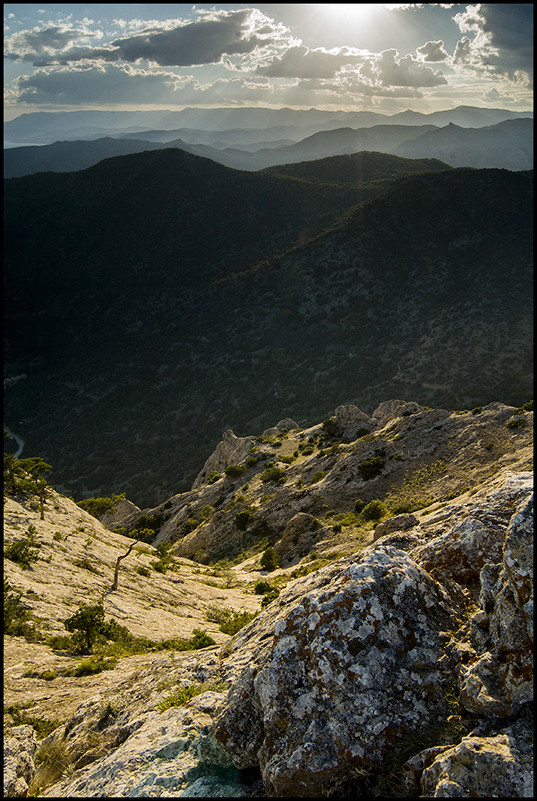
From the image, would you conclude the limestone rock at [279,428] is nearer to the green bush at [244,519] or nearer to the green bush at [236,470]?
the green bush at [236,470]

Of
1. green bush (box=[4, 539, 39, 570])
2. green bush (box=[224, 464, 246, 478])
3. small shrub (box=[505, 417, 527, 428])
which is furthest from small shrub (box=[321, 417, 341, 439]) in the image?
green bush (box=[4, 539, 39, 570])

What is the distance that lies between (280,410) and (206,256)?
238ft

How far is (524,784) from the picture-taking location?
4527 mm

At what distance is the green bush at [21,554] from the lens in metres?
19.3

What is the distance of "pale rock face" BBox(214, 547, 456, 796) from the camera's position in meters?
5.79

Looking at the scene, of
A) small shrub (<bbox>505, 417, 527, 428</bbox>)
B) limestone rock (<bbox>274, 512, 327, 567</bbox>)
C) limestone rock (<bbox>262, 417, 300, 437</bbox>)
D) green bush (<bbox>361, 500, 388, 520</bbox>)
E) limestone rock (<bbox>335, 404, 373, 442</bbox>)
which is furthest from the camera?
limestone rock (<bbox>262, 417, 300, 437</bbox>)

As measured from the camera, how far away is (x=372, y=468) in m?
35.1

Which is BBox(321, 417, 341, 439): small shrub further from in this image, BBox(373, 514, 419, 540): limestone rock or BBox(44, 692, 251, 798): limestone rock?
BBox(44, 692, 251, 798): limestone rock

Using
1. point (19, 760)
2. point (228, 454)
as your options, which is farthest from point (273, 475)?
point (19, 760)

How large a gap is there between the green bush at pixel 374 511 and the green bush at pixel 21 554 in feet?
67.8

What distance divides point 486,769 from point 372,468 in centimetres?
3105

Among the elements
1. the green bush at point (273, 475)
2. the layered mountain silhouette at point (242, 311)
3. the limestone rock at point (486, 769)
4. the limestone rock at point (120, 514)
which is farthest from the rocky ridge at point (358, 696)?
the layered mountain silhouette at point (242, 311)

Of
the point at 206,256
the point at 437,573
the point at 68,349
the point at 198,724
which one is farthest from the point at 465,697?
the point at 206,256

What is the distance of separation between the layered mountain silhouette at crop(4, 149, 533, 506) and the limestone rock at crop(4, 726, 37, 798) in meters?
67.1
